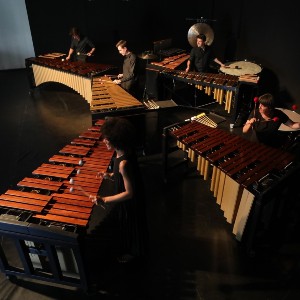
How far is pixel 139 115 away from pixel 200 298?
2784 mm

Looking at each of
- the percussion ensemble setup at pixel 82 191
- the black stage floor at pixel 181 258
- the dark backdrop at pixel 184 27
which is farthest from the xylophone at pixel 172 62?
the percussion ensemble setup at pixel 82 191

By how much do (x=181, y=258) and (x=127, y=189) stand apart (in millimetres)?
1261

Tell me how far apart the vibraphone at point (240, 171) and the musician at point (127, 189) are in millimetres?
1020

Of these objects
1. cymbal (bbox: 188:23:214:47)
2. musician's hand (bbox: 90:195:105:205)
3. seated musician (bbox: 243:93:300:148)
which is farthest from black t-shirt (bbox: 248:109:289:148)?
cymbal (bbox: 188:23:214:47)

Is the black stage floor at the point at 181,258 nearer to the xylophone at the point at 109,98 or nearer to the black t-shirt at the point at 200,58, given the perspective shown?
the xylophone at the point at 109,98

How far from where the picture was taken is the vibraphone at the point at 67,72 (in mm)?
6102

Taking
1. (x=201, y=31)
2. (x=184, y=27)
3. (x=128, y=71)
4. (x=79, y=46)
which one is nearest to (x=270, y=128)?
(x=128, y=71)

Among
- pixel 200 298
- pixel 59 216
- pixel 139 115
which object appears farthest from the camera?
pixel 139 115

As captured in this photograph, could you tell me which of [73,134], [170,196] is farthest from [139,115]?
[73,134]

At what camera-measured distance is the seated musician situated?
11.7 feet

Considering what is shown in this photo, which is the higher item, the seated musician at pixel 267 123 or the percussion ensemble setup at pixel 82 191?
the seated musician at pixel 267 123

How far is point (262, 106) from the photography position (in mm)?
3564

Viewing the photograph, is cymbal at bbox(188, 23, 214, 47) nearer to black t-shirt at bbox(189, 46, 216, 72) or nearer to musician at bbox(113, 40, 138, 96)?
black t-shirt at bbox(189, 46, 216, 72)

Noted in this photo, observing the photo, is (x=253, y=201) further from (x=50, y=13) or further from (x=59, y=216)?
(x=50, y=13)
